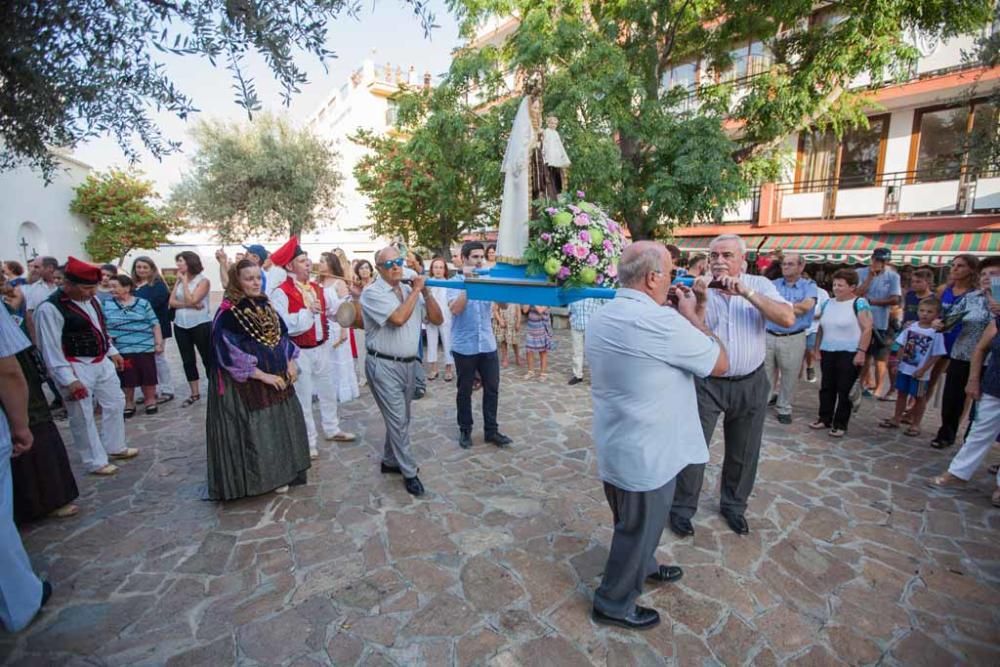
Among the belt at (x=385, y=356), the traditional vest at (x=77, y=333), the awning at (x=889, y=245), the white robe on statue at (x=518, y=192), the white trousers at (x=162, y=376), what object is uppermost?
the white robe on statue at (x=518, y=192)

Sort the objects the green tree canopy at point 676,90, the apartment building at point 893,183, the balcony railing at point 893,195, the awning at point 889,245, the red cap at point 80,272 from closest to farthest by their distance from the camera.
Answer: the red cap at point 80,272
the green tree canopy at point 676,90
the awning at point 889,245
the apartment building at point 893,183
the balcony railing at point 893,195

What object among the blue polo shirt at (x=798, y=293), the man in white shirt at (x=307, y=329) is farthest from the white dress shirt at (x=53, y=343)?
the blue polo shirt at (x=798, y=293)

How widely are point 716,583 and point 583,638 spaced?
1122 millimetres

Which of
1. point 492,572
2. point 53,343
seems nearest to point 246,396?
point 53,343

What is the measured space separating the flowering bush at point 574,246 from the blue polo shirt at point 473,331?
1884mm

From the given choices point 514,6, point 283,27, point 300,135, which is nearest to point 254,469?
point 283,27

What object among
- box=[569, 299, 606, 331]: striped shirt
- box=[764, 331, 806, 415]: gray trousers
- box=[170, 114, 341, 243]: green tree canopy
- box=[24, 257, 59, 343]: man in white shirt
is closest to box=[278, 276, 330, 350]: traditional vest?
box=[569, 299, 606, 331]: striped shirt

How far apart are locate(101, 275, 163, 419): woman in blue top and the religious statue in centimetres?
591

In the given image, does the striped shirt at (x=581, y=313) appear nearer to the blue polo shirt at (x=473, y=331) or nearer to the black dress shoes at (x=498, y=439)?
the blue polo shirt at (x=473, y=331)

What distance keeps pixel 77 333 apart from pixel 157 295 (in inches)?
131

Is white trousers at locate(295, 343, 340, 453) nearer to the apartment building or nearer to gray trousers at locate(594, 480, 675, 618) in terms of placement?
gray trousers at locate(594, 480, 675, 618)

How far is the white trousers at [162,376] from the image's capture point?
25.8 feet

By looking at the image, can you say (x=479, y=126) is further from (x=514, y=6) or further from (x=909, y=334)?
(x=909, y=334)

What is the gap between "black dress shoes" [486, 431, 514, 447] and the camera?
19.6ft
